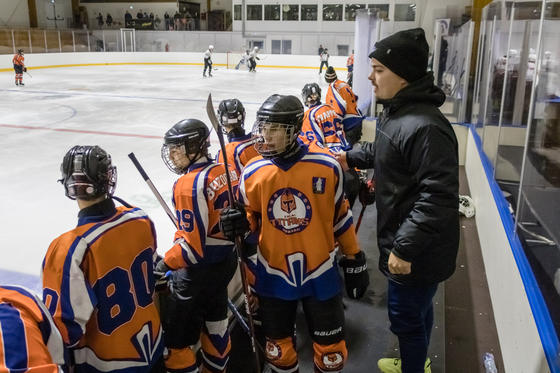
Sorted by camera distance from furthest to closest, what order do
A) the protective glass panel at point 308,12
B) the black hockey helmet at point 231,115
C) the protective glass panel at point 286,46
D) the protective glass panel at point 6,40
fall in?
the protective glass panel at point 308,12, the protective glass panel at point 286,46, the protective glass panel at point 6,40, the black hockey helmet at point 231,115

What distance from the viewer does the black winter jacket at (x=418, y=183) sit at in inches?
57.4

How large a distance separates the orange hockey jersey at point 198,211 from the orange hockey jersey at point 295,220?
0.35 feet

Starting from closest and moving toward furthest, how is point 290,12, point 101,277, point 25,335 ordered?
point 25,335
point 101,277
point 290,12

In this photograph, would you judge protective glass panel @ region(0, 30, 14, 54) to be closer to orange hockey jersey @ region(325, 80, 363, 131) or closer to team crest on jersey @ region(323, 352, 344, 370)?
orange hockey jersey @ region(325, 80, 363, 131)

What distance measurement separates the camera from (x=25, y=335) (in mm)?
761

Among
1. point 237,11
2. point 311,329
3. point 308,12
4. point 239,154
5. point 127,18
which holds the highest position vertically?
point 237,11

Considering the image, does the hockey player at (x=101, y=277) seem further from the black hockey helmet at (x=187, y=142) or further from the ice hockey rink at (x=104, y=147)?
the ice hockey rink at (x=104, y=147)

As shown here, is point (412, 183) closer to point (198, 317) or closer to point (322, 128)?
point (198, 317)

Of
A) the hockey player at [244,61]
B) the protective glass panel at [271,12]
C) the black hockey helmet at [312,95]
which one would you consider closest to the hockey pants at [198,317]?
the black hockey helmet at [312,95]

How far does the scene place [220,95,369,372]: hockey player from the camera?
5.19ft

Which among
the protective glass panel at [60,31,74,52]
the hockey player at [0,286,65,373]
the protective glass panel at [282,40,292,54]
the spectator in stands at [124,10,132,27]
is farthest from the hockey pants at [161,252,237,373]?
the spectator in stands at [124,10,132,27]

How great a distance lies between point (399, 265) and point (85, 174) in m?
0.97

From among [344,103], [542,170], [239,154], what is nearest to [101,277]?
[239,154]

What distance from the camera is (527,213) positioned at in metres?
2.30
